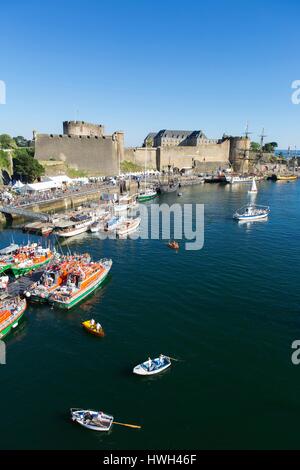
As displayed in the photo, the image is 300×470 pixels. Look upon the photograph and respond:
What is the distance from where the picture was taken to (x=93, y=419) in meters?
14.8

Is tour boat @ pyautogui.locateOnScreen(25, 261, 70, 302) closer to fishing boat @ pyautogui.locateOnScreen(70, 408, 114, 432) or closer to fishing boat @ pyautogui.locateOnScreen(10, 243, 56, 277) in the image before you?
fishing boat @ pyautogui.locateOnScreen(10, 243, 56, 277)

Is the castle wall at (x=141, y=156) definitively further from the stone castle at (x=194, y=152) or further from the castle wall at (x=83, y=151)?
the castle wall at (x=83, y=151)

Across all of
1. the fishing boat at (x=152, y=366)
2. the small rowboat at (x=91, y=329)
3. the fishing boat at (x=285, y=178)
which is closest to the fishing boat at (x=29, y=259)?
the small rowboat at (x=91, y=329)

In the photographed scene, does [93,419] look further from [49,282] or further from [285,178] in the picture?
[285,178]

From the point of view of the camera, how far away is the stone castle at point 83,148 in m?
74.8

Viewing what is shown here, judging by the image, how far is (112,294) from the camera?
26875 mm

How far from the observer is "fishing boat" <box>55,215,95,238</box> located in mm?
42156

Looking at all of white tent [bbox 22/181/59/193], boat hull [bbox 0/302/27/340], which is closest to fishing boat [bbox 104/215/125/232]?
white tent [bbox 22/181/59/193]

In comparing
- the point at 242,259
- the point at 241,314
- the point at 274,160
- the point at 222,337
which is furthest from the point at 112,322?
the point at 274,160

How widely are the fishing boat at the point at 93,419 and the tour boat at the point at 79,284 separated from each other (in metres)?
9.89

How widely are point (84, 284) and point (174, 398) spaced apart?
39.7 ft

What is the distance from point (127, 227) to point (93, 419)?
3106 centimetres

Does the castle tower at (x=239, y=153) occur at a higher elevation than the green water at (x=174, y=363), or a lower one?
higher
